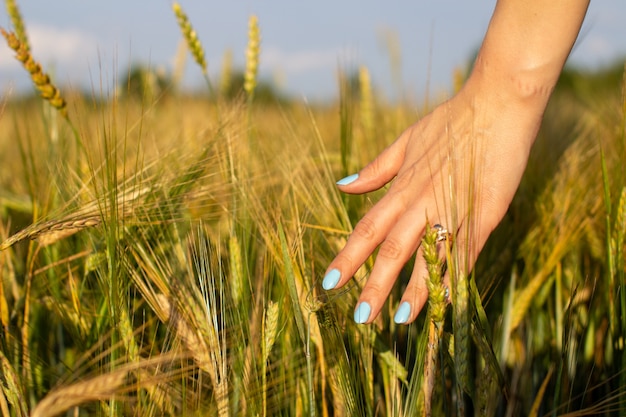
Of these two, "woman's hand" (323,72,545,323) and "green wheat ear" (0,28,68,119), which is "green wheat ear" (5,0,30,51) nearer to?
"green wheat ear" (0,28,68,119)

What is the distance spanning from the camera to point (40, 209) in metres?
1.22

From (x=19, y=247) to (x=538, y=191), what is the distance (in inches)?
47.0

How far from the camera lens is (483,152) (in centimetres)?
87

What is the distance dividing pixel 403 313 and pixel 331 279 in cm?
11

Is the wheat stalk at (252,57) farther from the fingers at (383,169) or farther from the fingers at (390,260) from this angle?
the fingers at (390,260)

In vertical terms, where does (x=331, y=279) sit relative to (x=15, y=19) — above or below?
below

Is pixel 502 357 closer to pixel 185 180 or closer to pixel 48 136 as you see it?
pixel 185 180

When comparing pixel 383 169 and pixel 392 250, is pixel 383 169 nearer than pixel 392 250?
No

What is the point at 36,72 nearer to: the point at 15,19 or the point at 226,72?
the point at 15,19

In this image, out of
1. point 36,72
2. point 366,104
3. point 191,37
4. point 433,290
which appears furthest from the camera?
point 366,104

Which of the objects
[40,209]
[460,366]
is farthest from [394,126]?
[460,366]

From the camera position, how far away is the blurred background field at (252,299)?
2.50 feet

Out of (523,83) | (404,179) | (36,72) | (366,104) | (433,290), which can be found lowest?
(433,290)

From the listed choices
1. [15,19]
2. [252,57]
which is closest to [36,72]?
[15,19]
